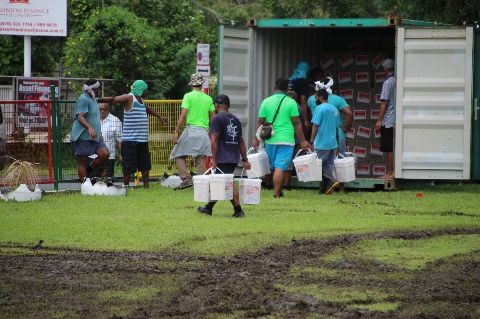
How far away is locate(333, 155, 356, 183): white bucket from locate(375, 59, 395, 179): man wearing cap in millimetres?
840

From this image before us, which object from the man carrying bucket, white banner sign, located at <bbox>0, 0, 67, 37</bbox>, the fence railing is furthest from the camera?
white banner sign, located at <bbox>0, 0, 67, 37</bbox>

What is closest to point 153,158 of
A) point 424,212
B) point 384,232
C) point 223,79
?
point 223,79

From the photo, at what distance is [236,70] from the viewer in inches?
823

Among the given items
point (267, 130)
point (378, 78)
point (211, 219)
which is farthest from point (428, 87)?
point (211, 219)

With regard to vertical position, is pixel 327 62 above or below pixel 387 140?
above

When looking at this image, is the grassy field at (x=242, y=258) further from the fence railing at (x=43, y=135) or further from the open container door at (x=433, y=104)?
the fence railing at (x=43, y=135)

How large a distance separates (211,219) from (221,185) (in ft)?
1.92

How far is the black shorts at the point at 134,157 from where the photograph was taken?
66.3 feet

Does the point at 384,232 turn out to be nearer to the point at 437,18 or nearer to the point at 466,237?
the point at 466,237

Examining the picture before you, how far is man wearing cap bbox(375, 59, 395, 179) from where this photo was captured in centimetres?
2023

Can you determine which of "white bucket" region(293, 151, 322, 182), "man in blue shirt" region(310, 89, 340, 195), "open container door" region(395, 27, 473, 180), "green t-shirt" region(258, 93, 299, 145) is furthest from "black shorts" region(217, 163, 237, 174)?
"open container door" region(395, 27, 473, 180)

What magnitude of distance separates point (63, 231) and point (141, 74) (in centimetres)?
1588

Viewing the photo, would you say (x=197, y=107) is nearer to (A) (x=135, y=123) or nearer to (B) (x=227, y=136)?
(A) (x=135, y=123)

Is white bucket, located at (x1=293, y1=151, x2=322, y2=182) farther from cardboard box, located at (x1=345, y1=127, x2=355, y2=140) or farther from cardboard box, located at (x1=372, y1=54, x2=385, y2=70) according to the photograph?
cardboard box, located at (x1=372, y1=54, x2=385, y2=70)
